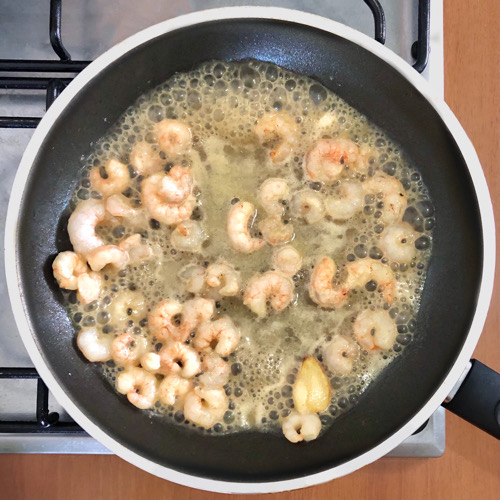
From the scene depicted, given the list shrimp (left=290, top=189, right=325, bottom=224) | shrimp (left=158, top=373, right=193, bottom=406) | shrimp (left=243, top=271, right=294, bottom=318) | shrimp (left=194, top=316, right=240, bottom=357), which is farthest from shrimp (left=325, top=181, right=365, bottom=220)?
shrimp (left=158, top=373, right=193, bottom=406)

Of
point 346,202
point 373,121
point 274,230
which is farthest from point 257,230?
point 373,121

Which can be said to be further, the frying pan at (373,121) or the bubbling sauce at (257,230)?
the bubbling sauce at (257,230)

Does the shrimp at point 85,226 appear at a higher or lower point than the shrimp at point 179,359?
higher

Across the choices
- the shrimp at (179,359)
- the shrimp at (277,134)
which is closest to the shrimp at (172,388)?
the shrimp at (179,359)

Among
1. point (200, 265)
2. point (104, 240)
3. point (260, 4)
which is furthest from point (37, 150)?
point (260, 4)

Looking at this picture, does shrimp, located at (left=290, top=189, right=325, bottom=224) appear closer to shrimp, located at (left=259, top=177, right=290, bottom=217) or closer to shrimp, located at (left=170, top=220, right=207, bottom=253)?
shrimp, located at (left=259, top=177, right=290, bottom=217)

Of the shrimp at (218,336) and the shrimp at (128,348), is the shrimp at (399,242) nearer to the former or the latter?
the shrimp at (218,336)
